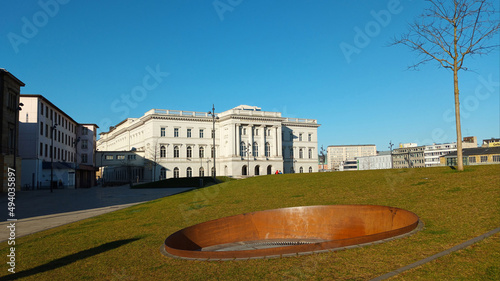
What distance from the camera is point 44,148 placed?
48156 mm

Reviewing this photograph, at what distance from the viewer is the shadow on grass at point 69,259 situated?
22.5 ft

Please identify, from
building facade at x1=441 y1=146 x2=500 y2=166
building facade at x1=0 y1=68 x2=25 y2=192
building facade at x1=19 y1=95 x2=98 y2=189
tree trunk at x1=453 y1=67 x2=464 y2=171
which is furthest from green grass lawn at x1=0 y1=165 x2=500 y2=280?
building facade at x1=441 y1=146 x2=500 y2=166

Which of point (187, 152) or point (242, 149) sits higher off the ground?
point (242, 149)

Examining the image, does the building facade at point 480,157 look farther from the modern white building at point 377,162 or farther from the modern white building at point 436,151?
the modern white building at point 436,151

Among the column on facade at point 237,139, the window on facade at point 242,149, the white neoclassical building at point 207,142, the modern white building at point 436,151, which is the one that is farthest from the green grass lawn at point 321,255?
the modern white building at point 436,151

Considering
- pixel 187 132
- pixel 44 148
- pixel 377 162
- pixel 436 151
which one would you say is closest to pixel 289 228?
pixel 44 148

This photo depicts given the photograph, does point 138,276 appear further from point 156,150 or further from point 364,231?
point 156,150

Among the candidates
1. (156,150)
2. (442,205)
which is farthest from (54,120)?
(442,205)

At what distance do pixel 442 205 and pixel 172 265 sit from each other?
7.18m

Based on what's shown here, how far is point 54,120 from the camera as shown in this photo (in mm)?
53156

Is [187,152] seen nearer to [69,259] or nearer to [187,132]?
[187,132]

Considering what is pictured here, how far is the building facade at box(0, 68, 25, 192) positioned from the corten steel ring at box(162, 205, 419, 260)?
31.2 metres

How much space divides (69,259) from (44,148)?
4726 cm

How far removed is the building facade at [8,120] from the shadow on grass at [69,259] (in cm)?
2934
